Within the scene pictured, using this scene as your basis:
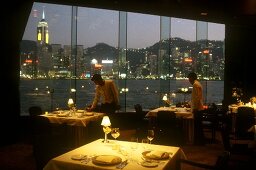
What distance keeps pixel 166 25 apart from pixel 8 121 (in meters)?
5.87

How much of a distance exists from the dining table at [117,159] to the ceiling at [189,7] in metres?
5.39

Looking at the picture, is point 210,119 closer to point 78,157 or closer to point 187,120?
point 187,120

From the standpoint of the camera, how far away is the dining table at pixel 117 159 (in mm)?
2816

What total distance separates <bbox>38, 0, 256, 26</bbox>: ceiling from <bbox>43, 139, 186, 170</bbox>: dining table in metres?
5.39

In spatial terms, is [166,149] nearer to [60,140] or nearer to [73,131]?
[60,140]

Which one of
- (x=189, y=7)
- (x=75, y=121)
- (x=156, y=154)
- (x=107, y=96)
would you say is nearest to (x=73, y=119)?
(x=75, y=121)

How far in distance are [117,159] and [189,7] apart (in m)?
6.55

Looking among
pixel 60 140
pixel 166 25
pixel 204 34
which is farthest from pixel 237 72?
pixel 60 140

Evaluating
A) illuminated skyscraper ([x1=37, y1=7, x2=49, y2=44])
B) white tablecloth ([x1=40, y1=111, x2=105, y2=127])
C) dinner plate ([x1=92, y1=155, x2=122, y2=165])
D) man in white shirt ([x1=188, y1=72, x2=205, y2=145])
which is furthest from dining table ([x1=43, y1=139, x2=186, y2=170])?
illuminated skyscraper ([x1=37, y1=7, x2=49, y2=44])

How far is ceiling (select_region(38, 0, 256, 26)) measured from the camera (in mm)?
7979

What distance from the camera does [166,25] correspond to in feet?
33.8

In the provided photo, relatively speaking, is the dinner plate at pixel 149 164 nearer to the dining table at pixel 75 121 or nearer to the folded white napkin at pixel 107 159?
the folded white napkin at pixel 107 159

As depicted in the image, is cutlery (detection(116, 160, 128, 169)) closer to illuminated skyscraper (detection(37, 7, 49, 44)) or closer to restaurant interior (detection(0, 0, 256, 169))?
restaurant interior (detection(0, 0, 256, 169))

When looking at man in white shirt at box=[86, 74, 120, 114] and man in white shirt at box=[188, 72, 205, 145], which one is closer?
man in white shirt at box=[188, 72, 205, 145]
